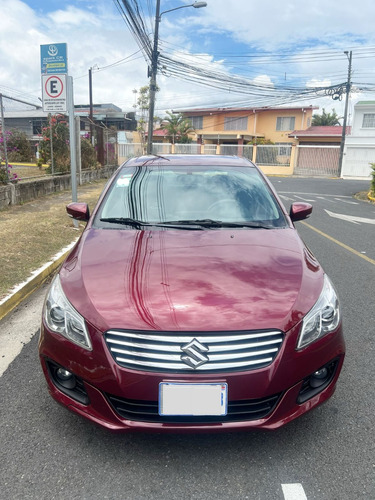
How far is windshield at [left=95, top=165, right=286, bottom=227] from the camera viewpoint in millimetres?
3045

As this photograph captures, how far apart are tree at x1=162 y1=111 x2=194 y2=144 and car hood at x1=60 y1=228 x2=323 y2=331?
1486 inches

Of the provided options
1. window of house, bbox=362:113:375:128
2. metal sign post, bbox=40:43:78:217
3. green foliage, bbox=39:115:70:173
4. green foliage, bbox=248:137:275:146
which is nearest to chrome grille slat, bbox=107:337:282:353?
metal sign post, bbox=40:43:78:217

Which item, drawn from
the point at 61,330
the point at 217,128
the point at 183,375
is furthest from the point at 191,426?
the point at 217,128

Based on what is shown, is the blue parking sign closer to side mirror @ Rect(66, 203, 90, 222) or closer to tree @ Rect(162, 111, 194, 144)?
side mirror @ Rect(66, 203, 90, 222)

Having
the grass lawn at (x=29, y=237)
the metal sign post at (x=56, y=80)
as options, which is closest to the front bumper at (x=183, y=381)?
the grass lawn at (x=29, y=237)

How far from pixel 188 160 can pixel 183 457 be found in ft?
8.53

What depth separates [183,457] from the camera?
2021mm

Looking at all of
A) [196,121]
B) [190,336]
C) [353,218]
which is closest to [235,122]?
[196,121]

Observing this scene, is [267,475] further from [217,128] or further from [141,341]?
[217,128]

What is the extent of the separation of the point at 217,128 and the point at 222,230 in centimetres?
3914

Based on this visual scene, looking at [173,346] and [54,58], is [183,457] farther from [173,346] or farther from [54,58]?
[54,58]

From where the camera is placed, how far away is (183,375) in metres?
1.78

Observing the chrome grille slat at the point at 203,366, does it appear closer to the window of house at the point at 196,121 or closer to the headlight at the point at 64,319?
the headlight at the point at 64,319

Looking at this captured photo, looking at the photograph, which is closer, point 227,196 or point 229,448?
point 229,448
